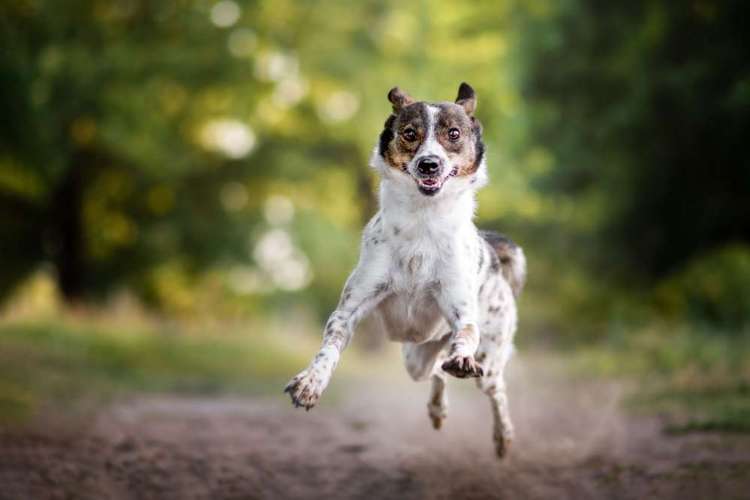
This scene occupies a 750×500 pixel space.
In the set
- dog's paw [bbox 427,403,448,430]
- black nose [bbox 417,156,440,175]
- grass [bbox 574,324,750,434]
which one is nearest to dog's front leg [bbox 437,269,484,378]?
black nose [bbox 417,156,440,175]

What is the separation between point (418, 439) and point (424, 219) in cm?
435

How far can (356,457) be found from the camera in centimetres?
793

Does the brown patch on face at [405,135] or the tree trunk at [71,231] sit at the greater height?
the tree trunk at [71,231]

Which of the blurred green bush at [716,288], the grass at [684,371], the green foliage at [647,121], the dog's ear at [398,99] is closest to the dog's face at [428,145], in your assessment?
the dog's ear at [398,99]

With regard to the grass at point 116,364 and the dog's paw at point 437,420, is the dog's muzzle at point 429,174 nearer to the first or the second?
the dog's paw at point 437,420

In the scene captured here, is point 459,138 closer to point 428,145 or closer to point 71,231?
point 428,145

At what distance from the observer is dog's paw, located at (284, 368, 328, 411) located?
4676 millimetres

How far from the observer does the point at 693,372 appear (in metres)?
11.4

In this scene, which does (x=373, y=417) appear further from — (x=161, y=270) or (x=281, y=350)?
(x=161, y=270)

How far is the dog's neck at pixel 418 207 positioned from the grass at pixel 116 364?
492 centimetres

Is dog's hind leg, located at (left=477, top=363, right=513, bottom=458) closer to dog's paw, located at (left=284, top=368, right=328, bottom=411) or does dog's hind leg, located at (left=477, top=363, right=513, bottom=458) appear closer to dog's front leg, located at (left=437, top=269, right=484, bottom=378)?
dog's front leg, located at (left=437, top=269, right=484, bottom=378)

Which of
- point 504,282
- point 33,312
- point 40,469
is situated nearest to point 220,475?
point 40,469

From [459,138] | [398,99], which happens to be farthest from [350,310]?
[398,99]

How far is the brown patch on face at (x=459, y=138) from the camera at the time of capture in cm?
527
